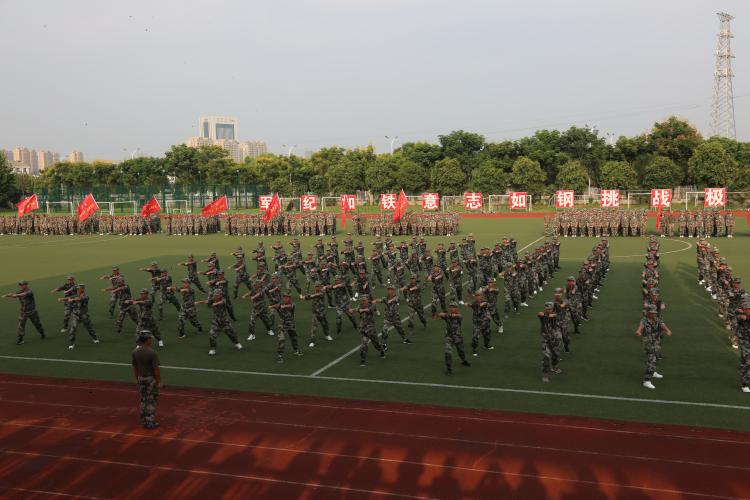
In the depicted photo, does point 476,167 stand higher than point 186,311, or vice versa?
point 476,167

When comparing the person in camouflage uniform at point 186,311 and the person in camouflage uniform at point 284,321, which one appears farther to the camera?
the person in camouflage uniform at point 186,311

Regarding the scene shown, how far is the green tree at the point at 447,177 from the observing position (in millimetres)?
59906

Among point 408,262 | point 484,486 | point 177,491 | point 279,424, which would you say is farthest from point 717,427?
point 408,262

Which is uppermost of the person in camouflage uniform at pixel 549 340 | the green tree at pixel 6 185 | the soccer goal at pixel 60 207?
the green tree at pixel 6 185

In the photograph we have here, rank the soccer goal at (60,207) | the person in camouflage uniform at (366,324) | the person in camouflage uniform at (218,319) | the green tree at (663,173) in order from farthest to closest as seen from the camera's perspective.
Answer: the soccer goal at (60,207), the green tree at (663,173), the person in camouflage uniform at (218,319), the person in camouflage uniform at (366,324)

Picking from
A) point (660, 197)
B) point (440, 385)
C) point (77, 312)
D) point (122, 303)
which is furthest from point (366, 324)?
point (660, 197)

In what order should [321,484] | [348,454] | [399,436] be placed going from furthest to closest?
[399,436]
[348,454]
[321,484]

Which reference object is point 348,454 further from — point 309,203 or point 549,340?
point 309,203

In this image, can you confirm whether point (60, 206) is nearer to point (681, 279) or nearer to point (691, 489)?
point (681, 279)

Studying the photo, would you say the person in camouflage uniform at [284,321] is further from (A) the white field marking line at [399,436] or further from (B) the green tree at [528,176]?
(B) the green tree at [528,176]

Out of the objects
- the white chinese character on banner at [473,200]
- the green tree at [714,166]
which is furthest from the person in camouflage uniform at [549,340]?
the green tree at [714,166]

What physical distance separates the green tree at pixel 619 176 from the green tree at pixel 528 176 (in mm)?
5364

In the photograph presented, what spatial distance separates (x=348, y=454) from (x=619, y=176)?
50173 millimetres

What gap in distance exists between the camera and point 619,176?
5303 centimetres
